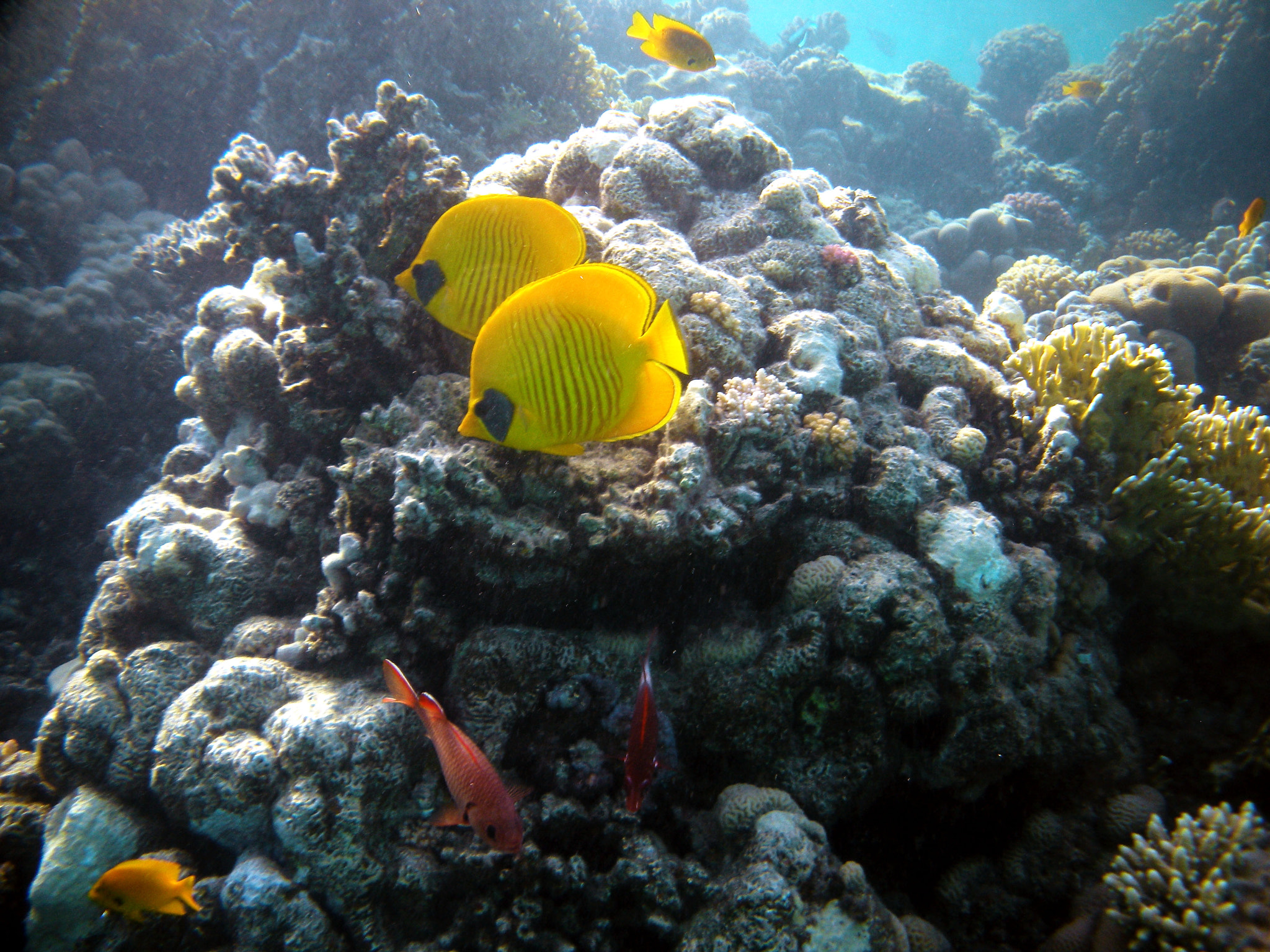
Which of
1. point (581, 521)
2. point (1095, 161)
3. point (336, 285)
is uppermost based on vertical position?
point (1095, 161)

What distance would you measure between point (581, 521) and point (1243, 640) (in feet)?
12.6

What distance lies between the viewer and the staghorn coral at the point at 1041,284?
7.16 meters

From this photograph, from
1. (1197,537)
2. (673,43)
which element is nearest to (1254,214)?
(1197,537)

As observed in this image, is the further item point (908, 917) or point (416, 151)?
point (416, 151)

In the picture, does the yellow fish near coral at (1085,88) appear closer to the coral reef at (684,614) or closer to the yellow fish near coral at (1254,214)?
the yellow fish near coral at (1254,214)

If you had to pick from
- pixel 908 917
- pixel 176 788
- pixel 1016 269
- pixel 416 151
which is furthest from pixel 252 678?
pixel 1016 269

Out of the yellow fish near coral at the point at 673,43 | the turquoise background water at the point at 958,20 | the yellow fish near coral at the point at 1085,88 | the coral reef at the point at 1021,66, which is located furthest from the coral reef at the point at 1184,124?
the turquoise background water at the point at 958,20

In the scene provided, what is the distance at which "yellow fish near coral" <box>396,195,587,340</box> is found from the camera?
6.90 ft

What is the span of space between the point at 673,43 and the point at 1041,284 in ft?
18.2

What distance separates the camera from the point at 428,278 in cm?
214

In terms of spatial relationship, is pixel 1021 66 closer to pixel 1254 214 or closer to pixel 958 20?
pixel 1254 214

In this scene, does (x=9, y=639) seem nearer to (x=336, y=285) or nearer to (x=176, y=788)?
(x=176, y=788)

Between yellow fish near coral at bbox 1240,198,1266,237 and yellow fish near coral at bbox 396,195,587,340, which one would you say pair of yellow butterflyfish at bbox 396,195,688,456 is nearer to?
yellow fish near coral at bbox 396,195,587,340

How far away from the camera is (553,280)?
5.62 feet
